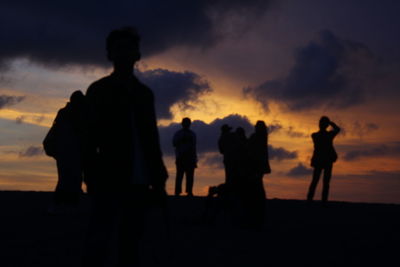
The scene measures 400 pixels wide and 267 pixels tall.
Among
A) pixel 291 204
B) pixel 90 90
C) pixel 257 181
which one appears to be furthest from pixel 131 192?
pixel 291 204

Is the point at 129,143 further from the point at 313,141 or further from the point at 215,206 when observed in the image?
the point at 313,141

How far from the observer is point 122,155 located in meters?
4.79

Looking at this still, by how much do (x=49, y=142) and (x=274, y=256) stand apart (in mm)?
5915

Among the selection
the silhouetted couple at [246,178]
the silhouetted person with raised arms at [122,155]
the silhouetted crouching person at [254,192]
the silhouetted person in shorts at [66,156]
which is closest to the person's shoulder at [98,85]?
the silhouetted person with raised arms at [122,155]

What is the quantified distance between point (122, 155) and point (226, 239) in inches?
243

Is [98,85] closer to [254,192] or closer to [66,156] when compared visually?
[254,192]

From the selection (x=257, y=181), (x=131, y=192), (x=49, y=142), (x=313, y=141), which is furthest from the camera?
(x=313, y=141)

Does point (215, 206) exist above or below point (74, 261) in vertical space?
above

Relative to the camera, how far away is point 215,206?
1254 centimetres

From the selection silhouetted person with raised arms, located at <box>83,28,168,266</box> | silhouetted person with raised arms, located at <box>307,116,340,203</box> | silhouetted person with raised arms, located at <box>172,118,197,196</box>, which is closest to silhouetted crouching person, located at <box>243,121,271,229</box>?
silhouetted person with raised arms, located at <box>307,116,340,203</box>

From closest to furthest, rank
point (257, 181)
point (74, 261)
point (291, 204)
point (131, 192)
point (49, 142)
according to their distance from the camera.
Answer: point (131, 192)
point (74, 261)
point (257, 181)
point (49, 142)
point (291, 204)

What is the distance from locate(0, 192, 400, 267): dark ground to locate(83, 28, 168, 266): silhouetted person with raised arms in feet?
1.93

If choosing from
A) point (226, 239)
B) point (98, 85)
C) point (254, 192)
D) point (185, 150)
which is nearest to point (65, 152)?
point (254, 192)

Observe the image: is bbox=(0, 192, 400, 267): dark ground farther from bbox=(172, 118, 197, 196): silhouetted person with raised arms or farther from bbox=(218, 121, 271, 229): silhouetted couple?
bbox=(172, 118, 197, 196): silhouetted person with raised arms
